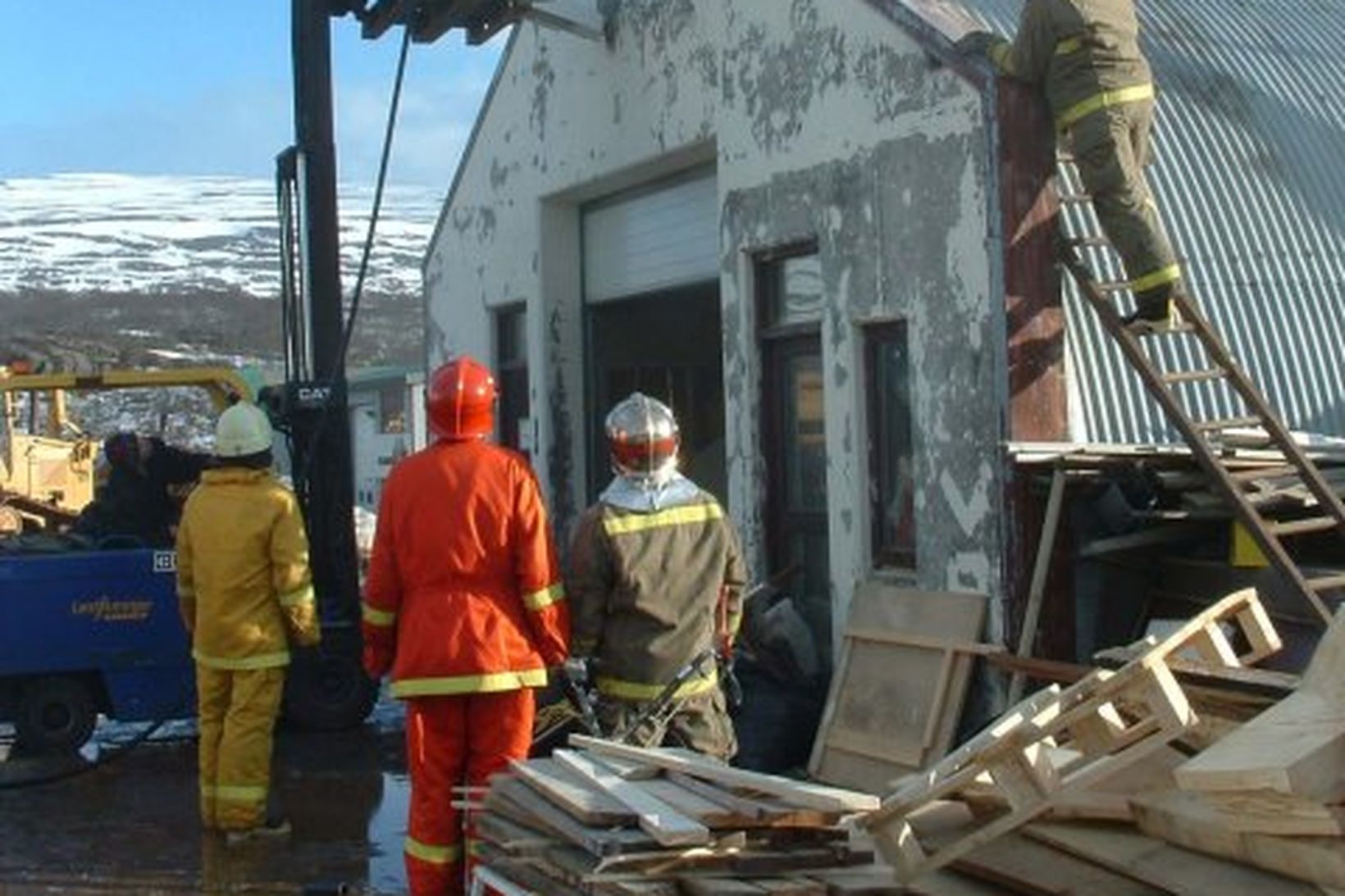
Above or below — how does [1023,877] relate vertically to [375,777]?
above

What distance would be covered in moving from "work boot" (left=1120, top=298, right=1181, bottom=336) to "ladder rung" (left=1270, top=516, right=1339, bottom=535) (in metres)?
1.04

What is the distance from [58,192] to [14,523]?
88730mm

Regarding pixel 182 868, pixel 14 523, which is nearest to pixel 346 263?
pixel 14 523

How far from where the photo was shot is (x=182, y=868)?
825 centimetres

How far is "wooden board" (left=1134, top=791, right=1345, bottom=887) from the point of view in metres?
4.08

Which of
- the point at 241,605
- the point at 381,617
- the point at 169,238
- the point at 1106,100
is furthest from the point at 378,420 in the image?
the point at 169,238

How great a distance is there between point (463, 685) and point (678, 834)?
6.47ft

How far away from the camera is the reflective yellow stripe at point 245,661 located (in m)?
8.64

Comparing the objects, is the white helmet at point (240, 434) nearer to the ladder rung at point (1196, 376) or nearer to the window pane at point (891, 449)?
the window pane at point (891, 449)

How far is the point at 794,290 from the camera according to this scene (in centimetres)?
1037

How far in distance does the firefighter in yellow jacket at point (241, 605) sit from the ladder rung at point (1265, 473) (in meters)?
4.12

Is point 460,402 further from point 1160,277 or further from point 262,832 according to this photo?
point 1160,277

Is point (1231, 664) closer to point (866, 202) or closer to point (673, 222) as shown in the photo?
point (866, 202)

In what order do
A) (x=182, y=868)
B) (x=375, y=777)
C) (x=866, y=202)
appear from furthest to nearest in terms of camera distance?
1. (x=375, y=777)
2. (x=866, y=202)
3. (x=182, y=868)
